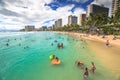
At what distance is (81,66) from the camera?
1418 centimetres

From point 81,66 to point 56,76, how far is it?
3886 mm

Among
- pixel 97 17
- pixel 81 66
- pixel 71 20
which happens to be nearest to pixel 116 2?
pixel 97 17

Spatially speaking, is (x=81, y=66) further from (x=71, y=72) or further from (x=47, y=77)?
(x=47, y=77)

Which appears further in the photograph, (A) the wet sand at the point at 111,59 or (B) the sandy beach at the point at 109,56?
(B) the sandy beach at the point at 109,56

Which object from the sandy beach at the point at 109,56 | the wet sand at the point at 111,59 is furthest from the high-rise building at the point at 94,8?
the wet sand at the point at 111,59

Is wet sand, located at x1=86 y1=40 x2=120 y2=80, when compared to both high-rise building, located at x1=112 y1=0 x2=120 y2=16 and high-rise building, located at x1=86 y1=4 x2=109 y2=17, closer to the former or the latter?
high-rise building, located at x1=112 y1=0 x2=120 y2=16

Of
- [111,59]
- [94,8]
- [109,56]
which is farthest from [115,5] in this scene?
[111,59]

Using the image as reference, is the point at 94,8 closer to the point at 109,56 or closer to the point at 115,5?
the point at 115,5

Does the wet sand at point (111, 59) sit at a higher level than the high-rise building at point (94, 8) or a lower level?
lower

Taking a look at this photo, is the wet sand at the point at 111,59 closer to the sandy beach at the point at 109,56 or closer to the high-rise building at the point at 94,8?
the sandy beach at the point at 109,56

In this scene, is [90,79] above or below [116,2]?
below

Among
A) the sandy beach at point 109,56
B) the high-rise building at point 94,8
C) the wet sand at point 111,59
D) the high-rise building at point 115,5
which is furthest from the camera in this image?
the high-rise building at point 94,8

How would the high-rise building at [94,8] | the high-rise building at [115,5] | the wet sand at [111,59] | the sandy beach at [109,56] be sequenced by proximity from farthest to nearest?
1. the high-rise building at [94,8]
2. the high-rise building at [115,5]
3. the sandy beach at [109,56]
4. the wet sand at [111,59]

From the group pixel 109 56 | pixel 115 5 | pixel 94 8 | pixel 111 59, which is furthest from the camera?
pixel 94 8
